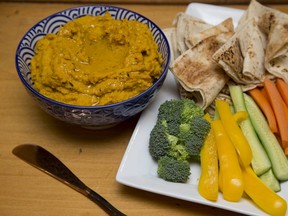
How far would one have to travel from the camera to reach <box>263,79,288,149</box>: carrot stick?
5.97ft

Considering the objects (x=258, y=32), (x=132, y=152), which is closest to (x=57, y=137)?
(x=132, y=152)

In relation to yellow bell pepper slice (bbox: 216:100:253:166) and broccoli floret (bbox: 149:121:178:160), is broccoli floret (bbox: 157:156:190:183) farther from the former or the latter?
yellow bell pepper slice (bbox: 216:100:253:166)

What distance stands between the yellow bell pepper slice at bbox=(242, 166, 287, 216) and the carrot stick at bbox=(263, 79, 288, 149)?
0.81ft

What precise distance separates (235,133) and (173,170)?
0.31 m

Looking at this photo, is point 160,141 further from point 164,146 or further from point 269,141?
point 269,141

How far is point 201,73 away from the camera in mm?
2051

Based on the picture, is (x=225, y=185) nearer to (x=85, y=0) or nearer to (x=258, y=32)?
(x=258, y=32)

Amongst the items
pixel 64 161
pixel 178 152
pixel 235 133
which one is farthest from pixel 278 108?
pixel 64 161

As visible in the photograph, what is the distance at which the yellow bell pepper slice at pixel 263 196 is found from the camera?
1.56m

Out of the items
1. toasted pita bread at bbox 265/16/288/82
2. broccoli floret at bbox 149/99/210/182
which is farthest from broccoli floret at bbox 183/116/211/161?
toasted pita bread at bbox 265/16/288/82

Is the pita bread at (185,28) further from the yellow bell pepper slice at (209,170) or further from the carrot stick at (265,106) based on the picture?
the yellow bell pepper slice at (209,170)

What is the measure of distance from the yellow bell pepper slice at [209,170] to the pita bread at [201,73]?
25 cm

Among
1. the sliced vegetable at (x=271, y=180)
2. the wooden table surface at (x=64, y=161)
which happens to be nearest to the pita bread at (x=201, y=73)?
the wooden table surface at (x=64, y=161)

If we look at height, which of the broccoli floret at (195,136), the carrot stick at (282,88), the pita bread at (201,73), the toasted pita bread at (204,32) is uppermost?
the toasted pita bread at (204,32)
